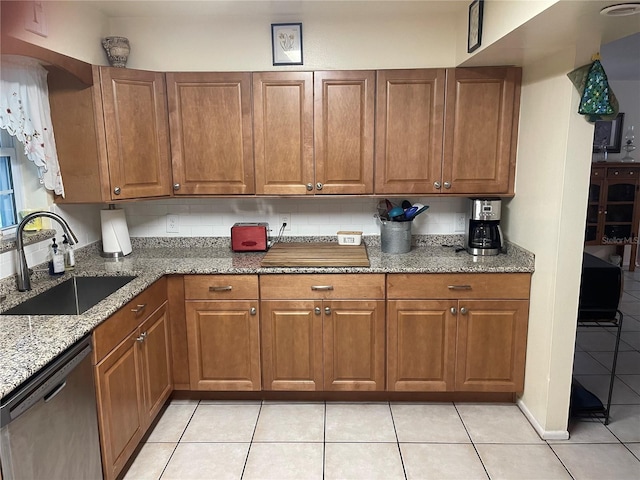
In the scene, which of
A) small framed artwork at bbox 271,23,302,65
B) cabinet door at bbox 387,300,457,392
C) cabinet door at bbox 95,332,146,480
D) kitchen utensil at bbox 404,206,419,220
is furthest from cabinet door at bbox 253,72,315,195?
cabinet door at bbox 95,332,146,480

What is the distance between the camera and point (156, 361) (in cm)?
245

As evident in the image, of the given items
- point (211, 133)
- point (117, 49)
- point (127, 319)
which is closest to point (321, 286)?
point (127, 319)

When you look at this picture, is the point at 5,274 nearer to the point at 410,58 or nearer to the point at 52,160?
the point at 52,160

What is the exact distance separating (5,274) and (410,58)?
249 centimetres

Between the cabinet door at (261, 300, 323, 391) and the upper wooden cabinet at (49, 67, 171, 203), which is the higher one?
the upper wooden cabinet at (49, 67, 171, 203)

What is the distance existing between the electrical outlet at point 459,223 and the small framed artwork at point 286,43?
4.73 ft

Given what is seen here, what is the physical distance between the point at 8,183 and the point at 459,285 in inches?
95.8

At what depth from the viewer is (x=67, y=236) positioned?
219cm

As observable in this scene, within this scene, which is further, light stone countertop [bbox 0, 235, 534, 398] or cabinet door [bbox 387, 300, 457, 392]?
cabinet door [bbox 387, 300, 457, 392]

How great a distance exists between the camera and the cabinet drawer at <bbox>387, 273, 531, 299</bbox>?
254cm

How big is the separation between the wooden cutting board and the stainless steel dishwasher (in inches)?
45.2

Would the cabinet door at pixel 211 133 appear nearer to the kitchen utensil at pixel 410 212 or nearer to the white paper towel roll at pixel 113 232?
the white paper towel roll at pixel 113 232

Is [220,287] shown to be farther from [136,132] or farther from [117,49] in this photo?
[117,49]

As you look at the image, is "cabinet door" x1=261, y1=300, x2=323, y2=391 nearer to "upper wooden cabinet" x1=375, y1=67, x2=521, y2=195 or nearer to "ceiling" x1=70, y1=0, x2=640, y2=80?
"upper wooden cabinet" x1=375, y1=67, x2=521, y2=195
